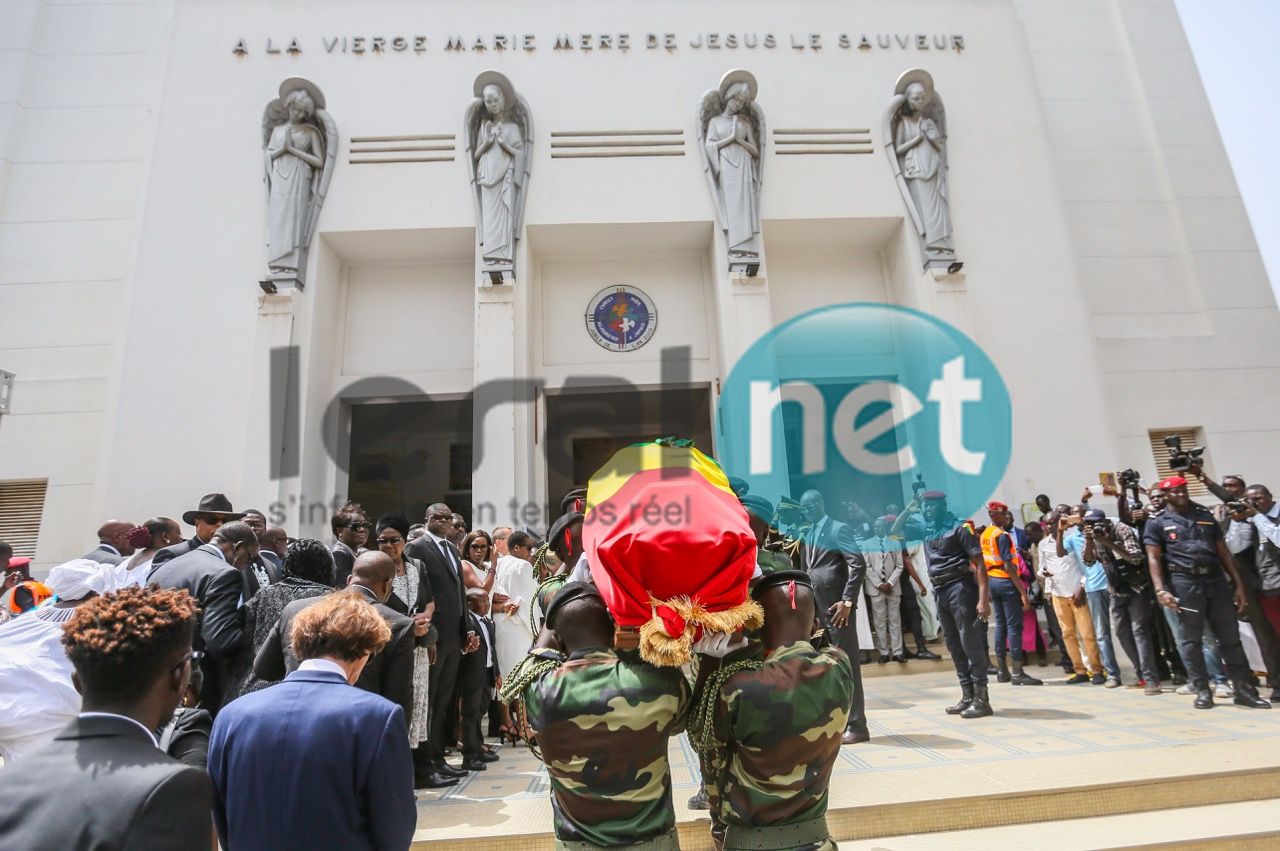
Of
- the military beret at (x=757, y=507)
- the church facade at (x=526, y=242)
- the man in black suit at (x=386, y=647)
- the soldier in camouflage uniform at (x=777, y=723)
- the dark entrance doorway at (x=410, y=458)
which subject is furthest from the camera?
the dark entrance doorway at (x=410, y=458)

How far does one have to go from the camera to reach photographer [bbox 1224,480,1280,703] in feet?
17.0

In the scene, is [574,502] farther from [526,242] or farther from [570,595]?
[526,242]

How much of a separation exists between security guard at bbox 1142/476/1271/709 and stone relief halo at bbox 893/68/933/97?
690 cm

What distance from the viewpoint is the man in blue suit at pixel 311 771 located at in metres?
1.62

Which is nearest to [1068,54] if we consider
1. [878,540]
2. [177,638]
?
[878,540]

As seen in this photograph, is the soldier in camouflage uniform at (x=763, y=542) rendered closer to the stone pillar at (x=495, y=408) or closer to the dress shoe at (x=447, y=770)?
the dress shoe at (x=447, y=770)

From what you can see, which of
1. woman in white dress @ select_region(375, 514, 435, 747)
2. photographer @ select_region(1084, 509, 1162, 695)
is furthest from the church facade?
woman in white dress @ select_region(375, 514, 435, 747)

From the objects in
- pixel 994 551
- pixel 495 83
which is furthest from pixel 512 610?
pixel 495 83

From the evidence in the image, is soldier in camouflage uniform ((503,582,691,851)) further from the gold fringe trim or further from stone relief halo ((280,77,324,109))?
stone relief halo ((280,77,324,109))

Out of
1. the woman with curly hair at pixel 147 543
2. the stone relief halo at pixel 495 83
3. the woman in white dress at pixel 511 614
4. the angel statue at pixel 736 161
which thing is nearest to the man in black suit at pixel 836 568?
the woman in white dress at pixel 511 614

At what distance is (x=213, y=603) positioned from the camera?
3076 mm

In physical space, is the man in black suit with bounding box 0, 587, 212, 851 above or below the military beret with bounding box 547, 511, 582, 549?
below

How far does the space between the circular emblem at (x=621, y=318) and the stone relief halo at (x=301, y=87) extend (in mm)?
4598

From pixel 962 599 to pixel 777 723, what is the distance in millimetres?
3702
